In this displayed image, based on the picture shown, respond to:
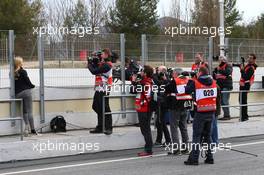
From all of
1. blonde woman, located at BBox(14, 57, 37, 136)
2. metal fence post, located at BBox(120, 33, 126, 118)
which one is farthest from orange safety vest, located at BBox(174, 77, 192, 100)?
blonde woman, located at BBox(14, 57, 37, 136)

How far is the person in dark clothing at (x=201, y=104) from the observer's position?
1065cm

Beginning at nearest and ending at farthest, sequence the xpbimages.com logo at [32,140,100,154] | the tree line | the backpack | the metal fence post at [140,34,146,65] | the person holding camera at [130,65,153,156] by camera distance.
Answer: the xpbimages.com logo at [32,140,100,154]
the person holding camera at [130,65,153,156]
the backpack
the metal fence post at [140,34,146,65]
the tree line

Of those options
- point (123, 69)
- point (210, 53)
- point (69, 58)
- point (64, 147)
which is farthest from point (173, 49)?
point (64, 147)

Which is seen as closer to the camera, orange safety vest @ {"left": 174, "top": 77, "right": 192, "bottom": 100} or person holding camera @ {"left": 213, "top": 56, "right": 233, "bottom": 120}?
orange safety vest @ {"left": 174, "top": 77, "right": 192, "bottom": 100}

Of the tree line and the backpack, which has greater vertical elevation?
the tree line

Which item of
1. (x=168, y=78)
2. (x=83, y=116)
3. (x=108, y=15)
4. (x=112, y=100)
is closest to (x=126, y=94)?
(x=112, y=100)

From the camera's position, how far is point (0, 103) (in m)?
12.9

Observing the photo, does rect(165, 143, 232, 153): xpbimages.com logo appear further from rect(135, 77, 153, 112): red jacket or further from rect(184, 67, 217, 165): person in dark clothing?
rect(135, 77, 153, 112): red jacket

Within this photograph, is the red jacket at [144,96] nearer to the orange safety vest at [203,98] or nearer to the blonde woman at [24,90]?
the orange safety vest at [203,98]

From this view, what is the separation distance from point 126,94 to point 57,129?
96.4 inches

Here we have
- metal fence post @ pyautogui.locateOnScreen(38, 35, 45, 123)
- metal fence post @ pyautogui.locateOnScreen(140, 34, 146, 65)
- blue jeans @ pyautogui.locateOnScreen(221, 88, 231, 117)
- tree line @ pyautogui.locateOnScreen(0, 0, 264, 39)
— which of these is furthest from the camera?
tree line @ pyautogui.locateOnScreen(0, 0, 264, 39)


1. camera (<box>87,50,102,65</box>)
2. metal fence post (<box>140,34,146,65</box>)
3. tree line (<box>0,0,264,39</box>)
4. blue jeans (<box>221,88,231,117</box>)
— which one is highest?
tree line (<box>0,0,264,39</box>)

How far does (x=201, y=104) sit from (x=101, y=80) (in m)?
3.14

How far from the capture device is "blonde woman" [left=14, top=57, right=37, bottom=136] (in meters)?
12.8
